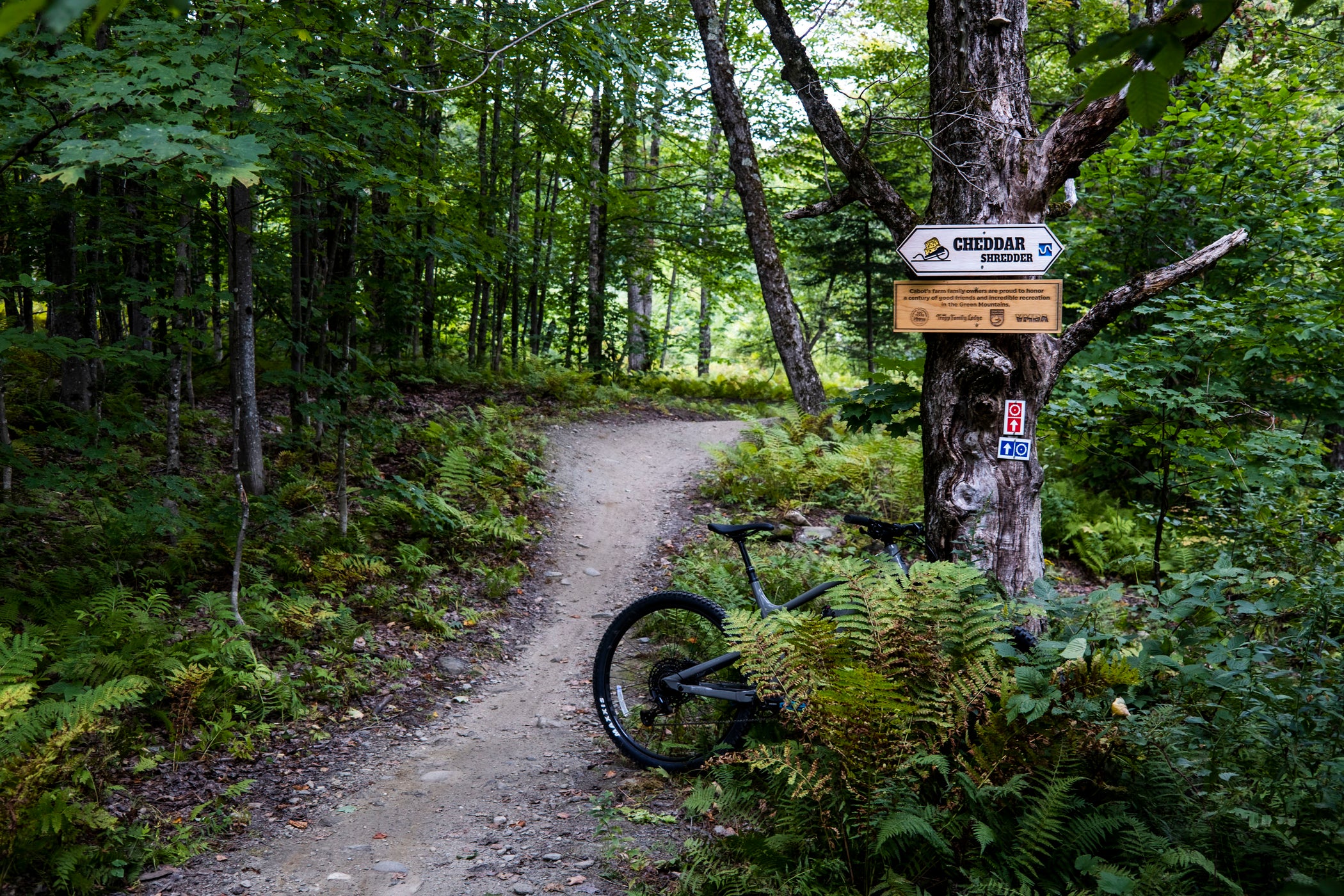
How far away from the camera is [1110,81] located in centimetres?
144

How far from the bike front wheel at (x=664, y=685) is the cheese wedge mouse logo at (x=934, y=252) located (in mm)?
2347

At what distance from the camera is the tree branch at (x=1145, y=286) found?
13.6 feet

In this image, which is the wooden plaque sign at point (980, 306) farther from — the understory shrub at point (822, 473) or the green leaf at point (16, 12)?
the understory shrub at point (822, 473)

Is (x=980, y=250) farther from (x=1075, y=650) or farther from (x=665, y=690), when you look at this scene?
(x=665, y=690)

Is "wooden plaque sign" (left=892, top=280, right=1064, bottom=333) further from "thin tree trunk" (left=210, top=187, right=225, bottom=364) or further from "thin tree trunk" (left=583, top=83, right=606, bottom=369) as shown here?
"thin tree trunk" (left=583, top=83, right=606, bottom=369)

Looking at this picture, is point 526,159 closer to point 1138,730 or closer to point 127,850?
point 127,850

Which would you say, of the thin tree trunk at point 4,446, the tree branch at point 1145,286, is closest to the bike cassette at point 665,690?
the tree branch at point 1145,286

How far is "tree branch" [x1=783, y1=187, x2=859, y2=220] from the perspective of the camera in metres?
4.79

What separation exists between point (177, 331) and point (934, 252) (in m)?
5.40

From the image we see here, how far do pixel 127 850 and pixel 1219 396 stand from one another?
8897 millimetres

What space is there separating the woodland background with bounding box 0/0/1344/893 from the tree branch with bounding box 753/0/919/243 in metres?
0.30

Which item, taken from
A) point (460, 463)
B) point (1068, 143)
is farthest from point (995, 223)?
point (460, 463)

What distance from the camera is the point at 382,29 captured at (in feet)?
21.1

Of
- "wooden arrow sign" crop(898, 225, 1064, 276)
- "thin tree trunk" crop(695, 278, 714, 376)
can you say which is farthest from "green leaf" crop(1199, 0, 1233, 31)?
"thin tree trunk" crop(695, 278, 714, 376)
